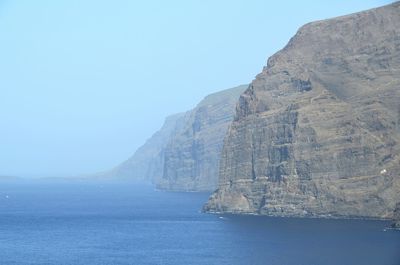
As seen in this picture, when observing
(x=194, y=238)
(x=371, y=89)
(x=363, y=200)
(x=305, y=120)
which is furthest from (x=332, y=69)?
(x=194, y=238)

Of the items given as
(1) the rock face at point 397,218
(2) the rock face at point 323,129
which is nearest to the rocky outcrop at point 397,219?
(1) the rock face at point 397,218

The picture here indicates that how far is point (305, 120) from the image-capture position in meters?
160

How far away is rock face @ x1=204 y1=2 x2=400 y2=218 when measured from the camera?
152500 mm

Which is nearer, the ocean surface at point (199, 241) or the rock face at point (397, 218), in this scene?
the ocean surface at point (199, 241)

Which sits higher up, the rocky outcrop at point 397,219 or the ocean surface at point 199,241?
the rocky outcrop at point 397,219

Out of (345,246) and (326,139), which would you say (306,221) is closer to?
(326,139)

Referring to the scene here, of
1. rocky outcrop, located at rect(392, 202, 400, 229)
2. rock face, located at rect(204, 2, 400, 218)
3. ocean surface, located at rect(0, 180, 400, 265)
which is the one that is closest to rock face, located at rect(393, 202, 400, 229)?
rocky outcrop, located at rect(392, 202, 400, 229)

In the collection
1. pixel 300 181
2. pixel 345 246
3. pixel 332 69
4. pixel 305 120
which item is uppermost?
pixel 332 69

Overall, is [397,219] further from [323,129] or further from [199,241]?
[323,129]

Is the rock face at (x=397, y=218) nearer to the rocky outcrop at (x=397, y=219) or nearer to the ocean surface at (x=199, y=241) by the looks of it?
the rocky outcrop at (x=397, y=219)

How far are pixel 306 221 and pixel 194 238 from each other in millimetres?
→ 25054

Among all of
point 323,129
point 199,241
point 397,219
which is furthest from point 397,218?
point 323,129

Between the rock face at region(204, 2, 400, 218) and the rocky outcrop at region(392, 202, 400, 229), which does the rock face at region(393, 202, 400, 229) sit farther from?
the rock face at region(204, 2, 400, 218)

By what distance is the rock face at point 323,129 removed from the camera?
152500 mm
